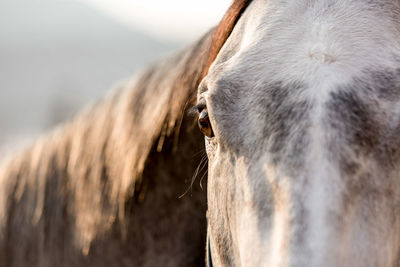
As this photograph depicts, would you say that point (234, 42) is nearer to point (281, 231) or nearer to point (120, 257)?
point (281, 231)

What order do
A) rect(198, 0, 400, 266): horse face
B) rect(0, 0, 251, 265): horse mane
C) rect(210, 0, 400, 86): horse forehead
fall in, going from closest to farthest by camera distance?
rect(198, 0, 400, 266): horse face < rect(210, 0, 400, 86): horse forehead < rect(0, 0, 251, 265): horse mane

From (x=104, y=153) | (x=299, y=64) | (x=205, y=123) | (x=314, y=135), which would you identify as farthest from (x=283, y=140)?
(x=104, y=153)

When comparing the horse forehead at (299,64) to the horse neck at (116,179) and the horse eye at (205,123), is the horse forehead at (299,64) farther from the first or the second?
the horse neck at (116,179)

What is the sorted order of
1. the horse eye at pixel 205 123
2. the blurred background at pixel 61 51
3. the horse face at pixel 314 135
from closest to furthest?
the horse face at pixel 314 135, the horse eye at pixel 205 123, the blurred background at pixel 61 51

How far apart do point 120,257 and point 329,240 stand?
1.29 m

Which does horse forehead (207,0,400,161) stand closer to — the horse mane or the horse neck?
the horse mane

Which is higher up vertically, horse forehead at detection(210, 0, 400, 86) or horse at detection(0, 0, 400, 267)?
horse forehead at detection(210, 0, 400, 86)

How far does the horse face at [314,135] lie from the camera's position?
3.06 ft

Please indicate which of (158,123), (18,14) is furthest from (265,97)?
(18,14)

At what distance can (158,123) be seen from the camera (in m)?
1.77

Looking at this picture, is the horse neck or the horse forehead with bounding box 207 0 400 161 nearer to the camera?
the horse forehead with bounding box 207 0 400 161

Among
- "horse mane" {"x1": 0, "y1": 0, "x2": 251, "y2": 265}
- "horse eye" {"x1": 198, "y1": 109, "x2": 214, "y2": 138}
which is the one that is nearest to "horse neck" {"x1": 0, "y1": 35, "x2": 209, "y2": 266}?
"horse mane" {"x1": 0, "y1": 0, "x2": 251, "y2": 265}

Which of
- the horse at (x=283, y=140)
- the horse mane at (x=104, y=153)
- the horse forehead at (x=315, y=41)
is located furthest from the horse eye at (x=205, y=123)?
the horse mane at (x=104, y=153)

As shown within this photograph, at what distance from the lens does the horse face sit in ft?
3.06
